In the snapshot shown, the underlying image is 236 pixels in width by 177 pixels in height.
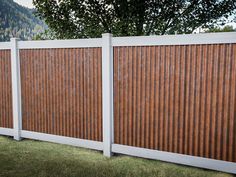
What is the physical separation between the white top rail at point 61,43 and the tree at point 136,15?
681 centimetres

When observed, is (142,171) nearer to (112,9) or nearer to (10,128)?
(10,128)

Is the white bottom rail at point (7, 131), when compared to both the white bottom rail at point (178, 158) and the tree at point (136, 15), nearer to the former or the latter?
the white bottom rail at point (178, 158)

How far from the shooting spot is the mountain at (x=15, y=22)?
91.8m

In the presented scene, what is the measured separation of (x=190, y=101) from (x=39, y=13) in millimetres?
11442

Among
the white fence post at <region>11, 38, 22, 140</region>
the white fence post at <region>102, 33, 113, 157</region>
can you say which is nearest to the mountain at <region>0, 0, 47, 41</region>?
the white fence post at <region>11, 38, 22, 140</region>

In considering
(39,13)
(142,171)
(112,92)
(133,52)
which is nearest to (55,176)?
(142,171)

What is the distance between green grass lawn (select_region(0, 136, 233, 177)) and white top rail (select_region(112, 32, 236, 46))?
202cm

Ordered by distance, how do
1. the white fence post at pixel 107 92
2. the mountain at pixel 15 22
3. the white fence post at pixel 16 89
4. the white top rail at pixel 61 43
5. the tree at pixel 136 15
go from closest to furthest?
the white fence post at pixel 107 92, the white top rail at pixel 61 43, the white fence post at pixel 16 89, the tree at pixel 136 15, the mountain at pixel 15 22

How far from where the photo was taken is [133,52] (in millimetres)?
5293

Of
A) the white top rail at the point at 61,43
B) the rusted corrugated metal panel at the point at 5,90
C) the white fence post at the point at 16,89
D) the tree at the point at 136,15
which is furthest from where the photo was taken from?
the tree at the point at 136,15

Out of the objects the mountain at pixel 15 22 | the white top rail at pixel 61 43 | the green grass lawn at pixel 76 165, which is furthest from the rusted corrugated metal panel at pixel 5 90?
the mountain at pixel 15 22

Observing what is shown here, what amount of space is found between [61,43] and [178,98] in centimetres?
249

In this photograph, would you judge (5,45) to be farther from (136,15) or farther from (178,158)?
(136,15)

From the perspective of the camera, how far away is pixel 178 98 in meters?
5.03
